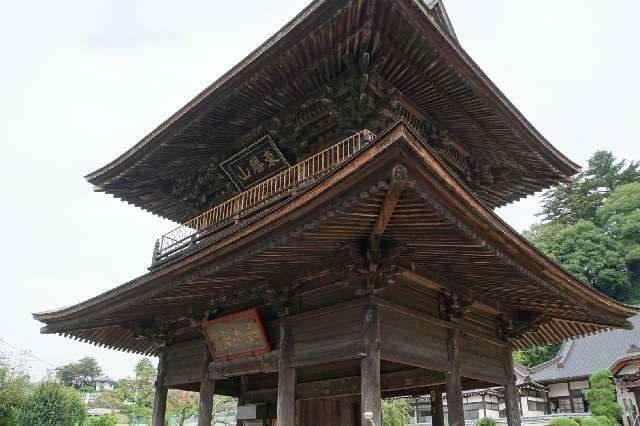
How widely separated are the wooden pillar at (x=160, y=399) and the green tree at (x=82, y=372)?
96846 mm

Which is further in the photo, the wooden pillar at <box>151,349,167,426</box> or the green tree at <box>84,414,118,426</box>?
the green tree at <box>84,414,118,426</box>

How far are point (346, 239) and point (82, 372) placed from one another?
4580 inches

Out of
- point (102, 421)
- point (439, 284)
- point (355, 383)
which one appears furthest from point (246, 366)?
point (102, 421)

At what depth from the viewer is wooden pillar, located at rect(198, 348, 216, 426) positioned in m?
9.39

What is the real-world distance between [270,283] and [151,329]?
4.52 metres

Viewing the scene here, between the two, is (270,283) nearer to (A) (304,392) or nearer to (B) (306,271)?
(B) (306,271)

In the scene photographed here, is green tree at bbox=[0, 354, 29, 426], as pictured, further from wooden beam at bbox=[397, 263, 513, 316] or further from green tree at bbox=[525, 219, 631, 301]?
green tree at bbox=[525, 219, 631, 301]

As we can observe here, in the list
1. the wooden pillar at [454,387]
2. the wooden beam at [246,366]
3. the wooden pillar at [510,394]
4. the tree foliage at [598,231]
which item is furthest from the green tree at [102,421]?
the tree foliage at [598,231]

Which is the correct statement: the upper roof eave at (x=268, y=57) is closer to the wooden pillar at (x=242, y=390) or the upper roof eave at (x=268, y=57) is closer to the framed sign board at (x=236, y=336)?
the framed sign board at (x=236, y=336)

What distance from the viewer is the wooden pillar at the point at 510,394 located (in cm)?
958

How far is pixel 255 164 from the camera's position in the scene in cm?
1094

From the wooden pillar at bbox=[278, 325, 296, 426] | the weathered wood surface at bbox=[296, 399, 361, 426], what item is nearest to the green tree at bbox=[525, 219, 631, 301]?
the weathered wood surface at bbox=[296, 399, 361, 426]

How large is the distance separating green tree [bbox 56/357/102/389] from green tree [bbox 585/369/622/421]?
9389 centimetres

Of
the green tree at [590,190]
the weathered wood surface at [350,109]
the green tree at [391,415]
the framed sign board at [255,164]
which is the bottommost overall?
the green tree at [391,415]
